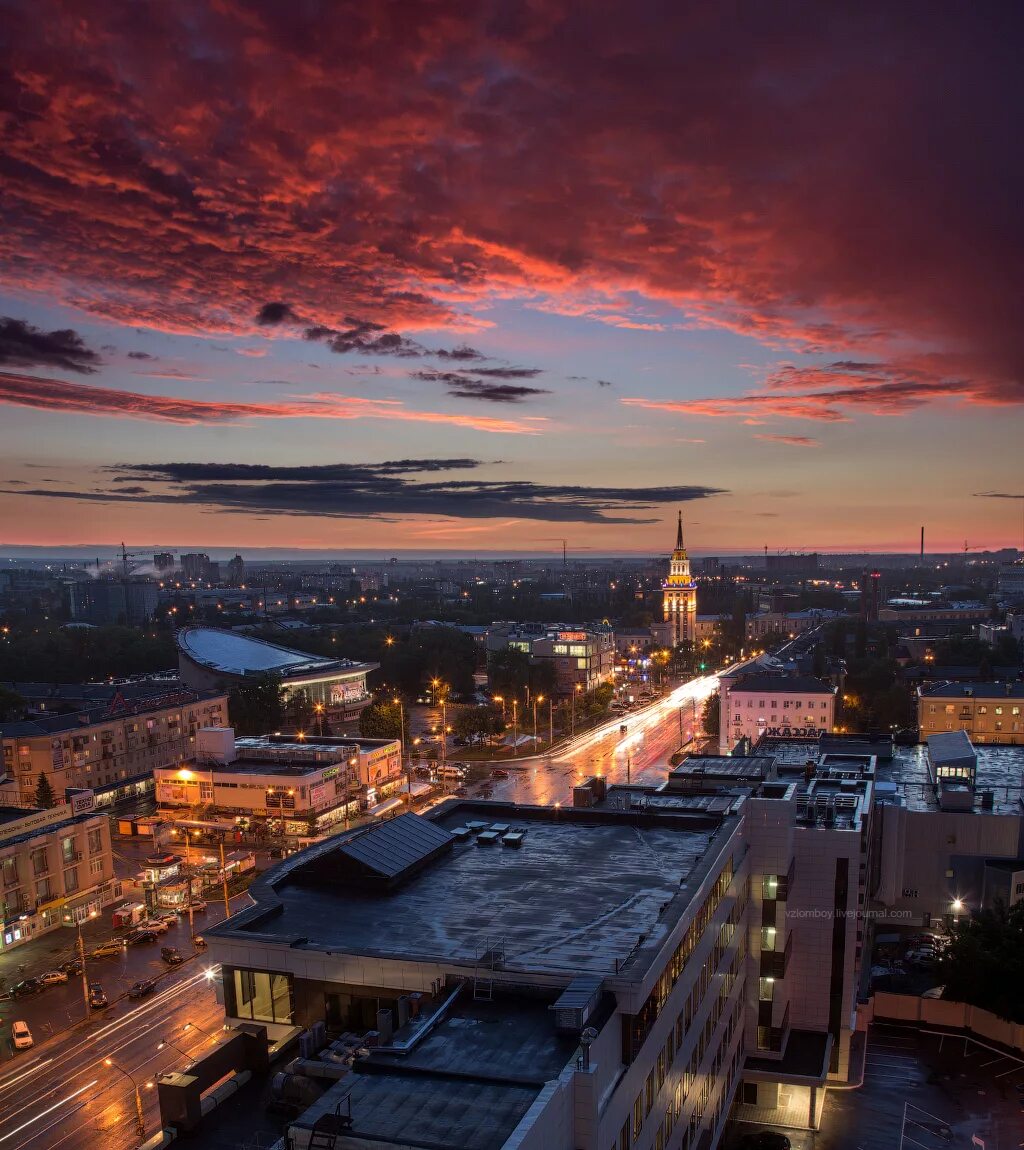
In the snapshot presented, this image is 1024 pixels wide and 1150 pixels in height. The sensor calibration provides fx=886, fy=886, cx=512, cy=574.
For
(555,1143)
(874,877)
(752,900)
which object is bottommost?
(874,877)

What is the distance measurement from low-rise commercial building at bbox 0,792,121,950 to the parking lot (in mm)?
25600

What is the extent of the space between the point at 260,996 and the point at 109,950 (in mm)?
21752

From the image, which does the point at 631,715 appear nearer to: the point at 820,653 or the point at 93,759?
the point at 820,653

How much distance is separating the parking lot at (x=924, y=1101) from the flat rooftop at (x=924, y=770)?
10.2 metres

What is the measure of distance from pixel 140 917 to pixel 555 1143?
2908cm

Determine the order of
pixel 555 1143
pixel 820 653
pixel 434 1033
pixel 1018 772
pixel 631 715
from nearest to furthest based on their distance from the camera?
pixel 555 1143
pixel 434 1033
pixel 1018 772
pixel 631 715
pixel 820 653

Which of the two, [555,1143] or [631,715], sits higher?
[555,1143]

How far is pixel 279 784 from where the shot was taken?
1793 inches

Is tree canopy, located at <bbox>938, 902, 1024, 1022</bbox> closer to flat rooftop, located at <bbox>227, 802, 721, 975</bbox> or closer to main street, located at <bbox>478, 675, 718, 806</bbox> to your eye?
flat rooftop, located at <bbox>227, 802, 721, 975</bbox>

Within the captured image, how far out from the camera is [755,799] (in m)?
21.6

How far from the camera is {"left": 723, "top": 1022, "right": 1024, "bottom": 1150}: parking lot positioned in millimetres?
21359

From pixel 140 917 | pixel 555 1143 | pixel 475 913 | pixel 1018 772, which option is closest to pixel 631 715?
pixel 1018 772

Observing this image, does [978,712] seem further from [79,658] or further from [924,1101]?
[79,658]

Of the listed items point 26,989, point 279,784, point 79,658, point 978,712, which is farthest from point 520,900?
point 79,658
